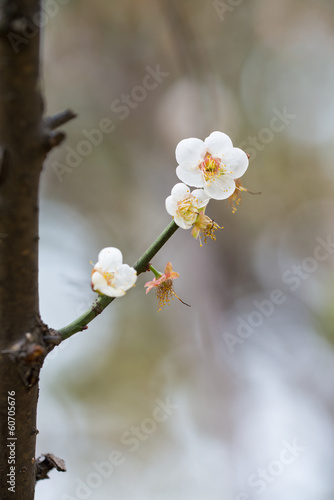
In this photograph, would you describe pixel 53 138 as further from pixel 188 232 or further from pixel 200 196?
pixel 188 232

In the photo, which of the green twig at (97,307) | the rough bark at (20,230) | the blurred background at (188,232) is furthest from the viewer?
the blurred background at (188,232)

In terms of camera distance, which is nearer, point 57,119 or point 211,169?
point 57,119

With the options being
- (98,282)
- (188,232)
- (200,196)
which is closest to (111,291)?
(98,282)

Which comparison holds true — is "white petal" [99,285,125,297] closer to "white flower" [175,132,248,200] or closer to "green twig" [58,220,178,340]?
"green twig" [58,220,178,340]

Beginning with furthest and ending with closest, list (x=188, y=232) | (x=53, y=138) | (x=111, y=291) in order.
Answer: (x=188, y=232), (x=111, y=291), (x=53, y=138)

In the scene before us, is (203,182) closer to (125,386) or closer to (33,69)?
(33,69)

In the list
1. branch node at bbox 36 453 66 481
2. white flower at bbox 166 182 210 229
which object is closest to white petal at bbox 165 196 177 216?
white flower at bbox 166 182 210 229

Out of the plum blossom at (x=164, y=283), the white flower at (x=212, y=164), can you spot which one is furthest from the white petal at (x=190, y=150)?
the plum blossom at (x=164, y=283)

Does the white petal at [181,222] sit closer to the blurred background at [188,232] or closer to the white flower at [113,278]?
the white flower at [113,278]
